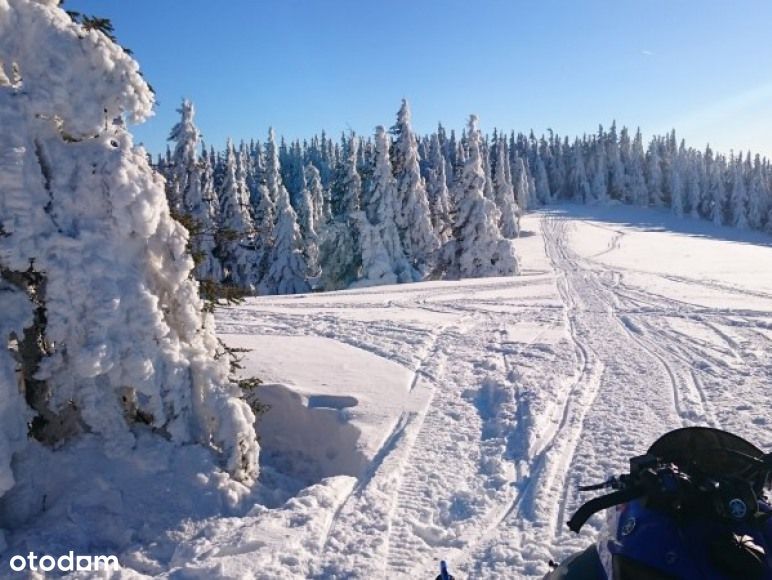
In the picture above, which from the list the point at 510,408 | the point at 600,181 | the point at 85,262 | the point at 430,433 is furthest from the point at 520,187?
the point at 85,262

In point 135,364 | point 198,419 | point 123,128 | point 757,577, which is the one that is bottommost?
point 198,419

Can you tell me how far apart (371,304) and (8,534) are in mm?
11552

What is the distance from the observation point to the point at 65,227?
5.38 metres

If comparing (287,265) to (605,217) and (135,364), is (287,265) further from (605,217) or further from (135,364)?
(605,217)

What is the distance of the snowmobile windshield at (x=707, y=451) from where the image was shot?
3.08 meters

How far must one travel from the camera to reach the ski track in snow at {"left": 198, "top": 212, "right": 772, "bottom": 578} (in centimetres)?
486

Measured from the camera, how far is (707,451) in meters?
3.20

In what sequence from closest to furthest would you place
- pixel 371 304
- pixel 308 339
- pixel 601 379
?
pixel 601 379
pixel 308 339
pixel 371 304

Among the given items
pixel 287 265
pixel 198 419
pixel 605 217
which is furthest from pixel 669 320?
pixel 605 217

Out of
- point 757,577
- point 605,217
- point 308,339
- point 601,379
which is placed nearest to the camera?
point 757,577

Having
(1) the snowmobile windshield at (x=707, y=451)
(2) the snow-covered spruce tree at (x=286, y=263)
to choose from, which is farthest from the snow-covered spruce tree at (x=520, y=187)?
(1) the snowmobile windshield at (x=707, y=451)

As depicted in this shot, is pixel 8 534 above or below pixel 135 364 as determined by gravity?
below

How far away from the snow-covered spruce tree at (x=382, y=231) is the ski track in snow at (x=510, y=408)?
53.6ft

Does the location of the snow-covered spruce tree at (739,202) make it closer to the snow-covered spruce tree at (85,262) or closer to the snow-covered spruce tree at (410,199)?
the snow-covered spruce tree at (410,199)
